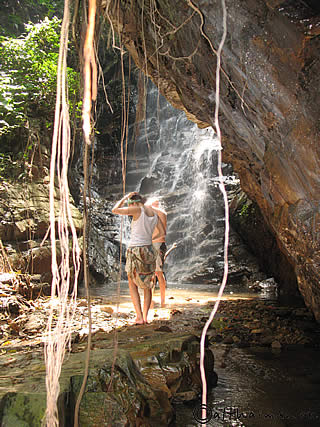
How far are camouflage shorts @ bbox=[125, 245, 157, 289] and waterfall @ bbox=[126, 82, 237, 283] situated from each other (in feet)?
31.0

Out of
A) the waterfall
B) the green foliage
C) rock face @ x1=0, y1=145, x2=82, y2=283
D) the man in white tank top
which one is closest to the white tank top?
the man in white tank top

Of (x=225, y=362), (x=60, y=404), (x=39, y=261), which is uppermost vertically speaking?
(x=39, y=261)

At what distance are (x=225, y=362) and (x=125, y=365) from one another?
1.96 m

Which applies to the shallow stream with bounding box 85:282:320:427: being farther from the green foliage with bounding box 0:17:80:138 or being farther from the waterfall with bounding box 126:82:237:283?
the waterfall with bounding box 126:82:237:283

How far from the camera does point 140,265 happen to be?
16.5 feet

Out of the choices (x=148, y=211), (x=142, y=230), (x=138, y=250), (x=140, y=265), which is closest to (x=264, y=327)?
(x=140, y=265)

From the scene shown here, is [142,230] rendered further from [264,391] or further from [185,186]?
[185,186]

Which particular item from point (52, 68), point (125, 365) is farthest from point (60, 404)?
point (52, 68)

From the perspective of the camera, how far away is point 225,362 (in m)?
4.31

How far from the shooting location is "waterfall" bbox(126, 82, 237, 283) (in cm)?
1526

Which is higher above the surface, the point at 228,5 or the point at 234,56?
the point at 228,5

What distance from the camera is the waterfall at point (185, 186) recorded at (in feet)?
50.1

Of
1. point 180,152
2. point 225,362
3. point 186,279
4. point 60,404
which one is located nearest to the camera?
point 60,404

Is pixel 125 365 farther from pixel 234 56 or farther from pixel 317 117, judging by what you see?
pixel 234 56
